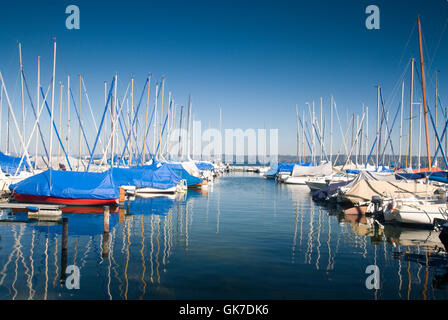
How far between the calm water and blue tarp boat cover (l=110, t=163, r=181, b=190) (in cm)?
1201

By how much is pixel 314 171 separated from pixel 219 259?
146 feet

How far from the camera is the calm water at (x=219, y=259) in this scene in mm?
11203

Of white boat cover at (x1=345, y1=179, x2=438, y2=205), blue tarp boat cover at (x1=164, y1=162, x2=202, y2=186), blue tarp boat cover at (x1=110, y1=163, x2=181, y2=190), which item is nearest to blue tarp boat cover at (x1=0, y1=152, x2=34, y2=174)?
blue tarp boat cover at (x1=110, y1=163, x2=181, y2=190)

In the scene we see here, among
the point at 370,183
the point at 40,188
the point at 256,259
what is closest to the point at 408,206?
the point at 370,183

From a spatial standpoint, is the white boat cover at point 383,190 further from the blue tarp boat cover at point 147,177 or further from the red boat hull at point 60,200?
the red boat hull at point 60,200

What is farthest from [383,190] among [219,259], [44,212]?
[44,212]

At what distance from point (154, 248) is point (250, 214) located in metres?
11.9

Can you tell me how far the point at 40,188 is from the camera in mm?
25859

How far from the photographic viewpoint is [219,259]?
47.9 feet

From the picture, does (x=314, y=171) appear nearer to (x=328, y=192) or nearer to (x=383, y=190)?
(x=328, y=192)

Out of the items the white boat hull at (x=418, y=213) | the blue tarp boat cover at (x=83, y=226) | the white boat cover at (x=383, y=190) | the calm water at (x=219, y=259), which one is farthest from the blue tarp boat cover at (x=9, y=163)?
the white boat hull at (x=418, y=213)

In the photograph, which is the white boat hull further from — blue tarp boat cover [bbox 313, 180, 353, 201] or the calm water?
blue tarp boat cover [bbox 313, 180, 353, 201]

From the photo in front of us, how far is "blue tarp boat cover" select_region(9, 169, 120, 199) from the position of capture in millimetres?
25734
